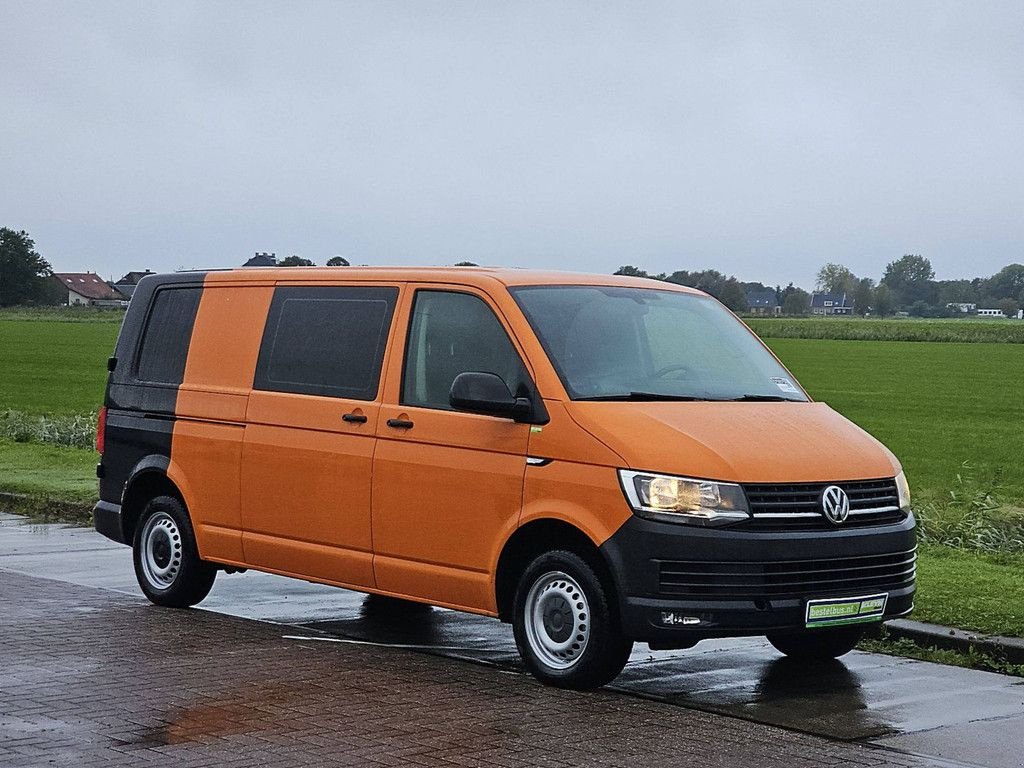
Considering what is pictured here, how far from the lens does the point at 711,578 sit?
24.7 feet

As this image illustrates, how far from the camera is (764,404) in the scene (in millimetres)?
8461

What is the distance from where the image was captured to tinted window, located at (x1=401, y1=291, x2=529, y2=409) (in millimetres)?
8523

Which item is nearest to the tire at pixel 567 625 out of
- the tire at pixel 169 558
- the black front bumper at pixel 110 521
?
the tire at pixel 169 558

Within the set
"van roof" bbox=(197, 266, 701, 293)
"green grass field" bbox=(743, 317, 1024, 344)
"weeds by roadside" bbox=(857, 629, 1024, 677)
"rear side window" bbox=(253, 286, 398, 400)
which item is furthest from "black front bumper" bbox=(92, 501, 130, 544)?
"green grass field" bbox=(743, 317, 1024, 344)

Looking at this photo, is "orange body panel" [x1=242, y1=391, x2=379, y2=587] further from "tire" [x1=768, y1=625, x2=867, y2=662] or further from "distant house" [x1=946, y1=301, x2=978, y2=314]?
"distant house" [x1=946, y1=301, x2=978, y2=314]

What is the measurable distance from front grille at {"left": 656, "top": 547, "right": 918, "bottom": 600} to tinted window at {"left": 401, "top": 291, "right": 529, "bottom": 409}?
1412mm

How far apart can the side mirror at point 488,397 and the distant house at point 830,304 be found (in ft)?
548

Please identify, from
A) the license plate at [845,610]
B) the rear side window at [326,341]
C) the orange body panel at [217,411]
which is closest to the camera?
the license plate at [845,610]

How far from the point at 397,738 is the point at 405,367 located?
264 cm

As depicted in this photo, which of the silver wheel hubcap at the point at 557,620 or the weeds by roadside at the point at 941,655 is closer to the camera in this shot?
the silver wheel hubcap at the point at 557,620

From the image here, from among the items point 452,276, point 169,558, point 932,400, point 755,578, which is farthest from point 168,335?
point 932,400

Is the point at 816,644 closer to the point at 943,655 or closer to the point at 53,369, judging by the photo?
the point at 943,655

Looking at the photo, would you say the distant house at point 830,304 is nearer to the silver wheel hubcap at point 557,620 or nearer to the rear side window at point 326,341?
the rear side window at point 326,341

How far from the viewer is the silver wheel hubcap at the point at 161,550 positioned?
34.1ft
